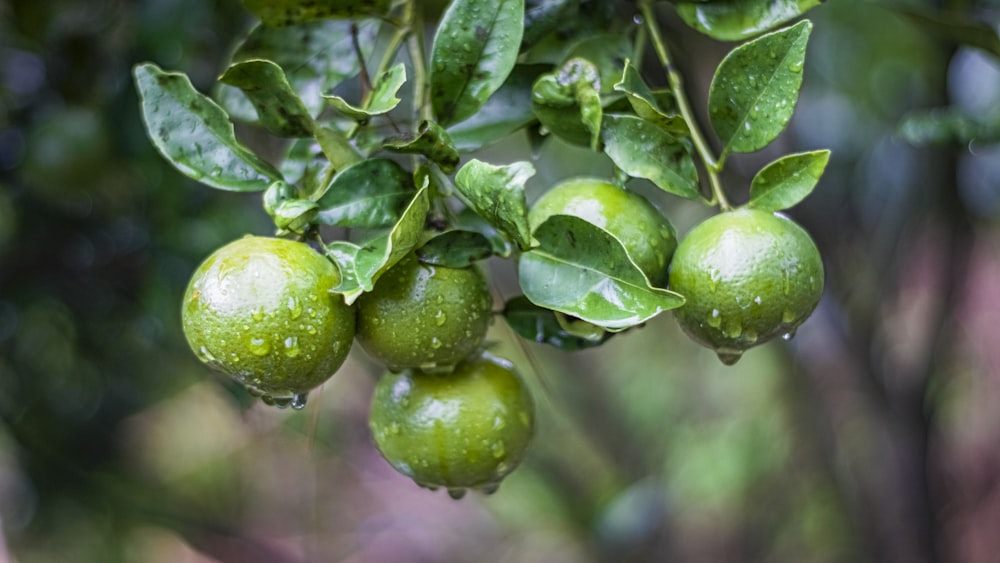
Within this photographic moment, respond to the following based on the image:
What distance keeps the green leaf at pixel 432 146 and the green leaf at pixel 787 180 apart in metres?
0.20

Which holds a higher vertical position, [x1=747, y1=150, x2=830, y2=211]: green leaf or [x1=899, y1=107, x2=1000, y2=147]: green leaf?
[x1=747, y1=150, x2=830, y2=211]: green leaf

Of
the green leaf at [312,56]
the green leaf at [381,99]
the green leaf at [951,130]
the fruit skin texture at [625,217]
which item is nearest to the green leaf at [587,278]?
the fruit skin texture at [625,217]

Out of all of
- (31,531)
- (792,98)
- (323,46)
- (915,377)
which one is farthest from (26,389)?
(915,377)

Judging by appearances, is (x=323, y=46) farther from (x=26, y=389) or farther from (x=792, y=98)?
(x=26, y=389)

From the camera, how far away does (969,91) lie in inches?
60.1

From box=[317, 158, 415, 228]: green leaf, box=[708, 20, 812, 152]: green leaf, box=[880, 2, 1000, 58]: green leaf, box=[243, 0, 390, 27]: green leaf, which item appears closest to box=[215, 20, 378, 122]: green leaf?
box=[243, 0, 390, 27]: green leaf

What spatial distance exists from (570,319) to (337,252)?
0.52 feet

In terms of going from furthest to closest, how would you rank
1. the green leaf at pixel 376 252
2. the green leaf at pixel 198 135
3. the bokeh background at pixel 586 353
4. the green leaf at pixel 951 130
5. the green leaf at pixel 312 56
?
Result: 1. the bokeh background at pixel 586 353
2. the green leaf at pixel 951 130
3. the green leaf at pixel 312 56
4. the green leaf at pixel 198 135
5. the green leaf at pixel 376 252

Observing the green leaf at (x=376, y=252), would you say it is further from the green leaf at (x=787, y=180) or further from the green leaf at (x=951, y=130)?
the green leaf at (x=951, y=130)

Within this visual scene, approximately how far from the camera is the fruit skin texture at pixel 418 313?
545mm

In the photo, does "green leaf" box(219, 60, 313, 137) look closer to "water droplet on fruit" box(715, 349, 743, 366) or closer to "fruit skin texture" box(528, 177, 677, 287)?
"fruit skin texture" box(528, 177, 677, 287)

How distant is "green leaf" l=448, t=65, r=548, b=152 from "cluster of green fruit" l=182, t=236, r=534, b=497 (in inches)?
4.9

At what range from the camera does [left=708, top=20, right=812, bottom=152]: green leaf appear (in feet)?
1.76

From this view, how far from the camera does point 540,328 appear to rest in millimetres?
640
